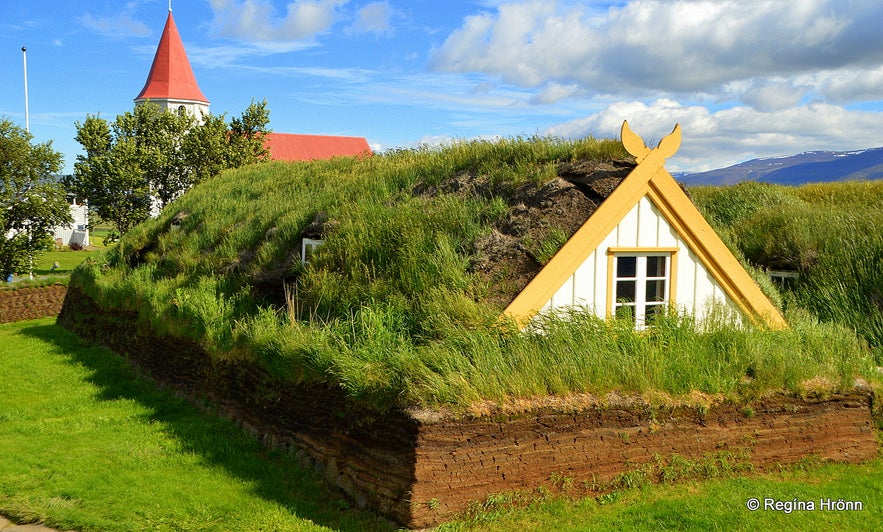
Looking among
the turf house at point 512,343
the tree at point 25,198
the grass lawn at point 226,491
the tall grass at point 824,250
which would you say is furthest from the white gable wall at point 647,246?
the tree at point 25,198

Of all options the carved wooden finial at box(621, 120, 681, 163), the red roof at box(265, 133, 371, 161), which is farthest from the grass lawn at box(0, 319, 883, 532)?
the red roof at box(265, 133, 371, 161)

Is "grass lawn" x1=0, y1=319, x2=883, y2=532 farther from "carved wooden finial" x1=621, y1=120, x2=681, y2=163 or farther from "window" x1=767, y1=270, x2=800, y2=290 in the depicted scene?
"window" x1=767, y1=270, x2=800, y2=290

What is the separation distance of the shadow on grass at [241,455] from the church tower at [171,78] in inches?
2032

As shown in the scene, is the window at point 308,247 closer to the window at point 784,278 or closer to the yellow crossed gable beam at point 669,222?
the yellow crossed gable beam at point 669,222

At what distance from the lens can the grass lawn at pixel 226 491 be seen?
22.4 feet

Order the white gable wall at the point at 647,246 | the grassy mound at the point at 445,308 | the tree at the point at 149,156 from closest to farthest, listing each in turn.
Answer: the grassy mound at the point at 445,308, the white gable wall at the point at 647,246, the tree at the point at 149,156

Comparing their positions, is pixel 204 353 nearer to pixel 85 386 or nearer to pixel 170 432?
pixel 170 432

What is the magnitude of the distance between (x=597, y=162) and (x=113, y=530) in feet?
24.6

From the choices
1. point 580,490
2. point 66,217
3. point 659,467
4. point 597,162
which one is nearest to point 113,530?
point 580,490

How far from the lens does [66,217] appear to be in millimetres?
25734

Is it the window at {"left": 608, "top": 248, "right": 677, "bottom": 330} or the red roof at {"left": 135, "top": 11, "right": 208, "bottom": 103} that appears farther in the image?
the red roof at {"left": 135, "top": 11, "right": 208, "bottom": 103}

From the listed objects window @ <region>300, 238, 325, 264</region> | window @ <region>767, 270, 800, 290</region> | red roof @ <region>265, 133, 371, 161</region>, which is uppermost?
red roof @ <region>265, 133, 371, 161</region>

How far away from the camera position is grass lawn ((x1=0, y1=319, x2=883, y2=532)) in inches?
269

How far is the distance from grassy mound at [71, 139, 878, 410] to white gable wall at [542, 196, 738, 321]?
38 cm
